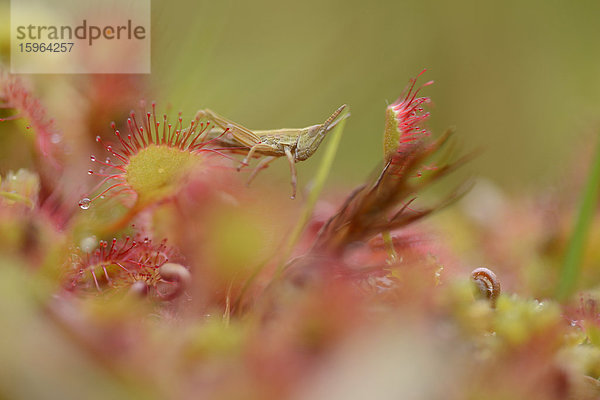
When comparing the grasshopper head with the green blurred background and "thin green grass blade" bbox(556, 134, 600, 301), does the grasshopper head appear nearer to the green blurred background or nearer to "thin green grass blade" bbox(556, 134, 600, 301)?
"thin green grass blade" bbox(556, 134, 600, 301)

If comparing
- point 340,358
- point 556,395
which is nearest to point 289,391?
point 340,358

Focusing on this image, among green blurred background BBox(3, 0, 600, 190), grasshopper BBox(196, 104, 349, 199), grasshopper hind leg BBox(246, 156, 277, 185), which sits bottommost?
grasshopper hind leg BBox(246, 156, 277, 185)

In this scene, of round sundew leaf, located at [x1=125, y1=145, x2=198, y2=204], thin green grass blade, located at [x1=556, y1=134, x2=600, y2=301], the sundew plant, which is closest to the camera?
the sundew plant

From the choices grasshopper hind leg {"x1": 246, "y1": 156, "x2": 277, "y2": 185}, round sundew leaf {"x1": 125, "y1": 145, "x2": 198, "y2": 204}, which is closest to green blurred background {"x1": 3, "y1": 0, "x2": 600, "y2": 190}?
grasshopper hind leg {"x1": 246, "y1": 156, "x2": 277, "y2": 185}

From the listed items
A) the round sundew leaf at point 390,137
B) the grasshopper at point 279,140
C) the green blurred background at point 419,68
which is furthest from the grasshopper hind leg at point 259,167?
the green blurred background at point 419,68

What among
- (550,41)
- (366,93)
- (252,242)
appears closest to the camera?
(252,242)

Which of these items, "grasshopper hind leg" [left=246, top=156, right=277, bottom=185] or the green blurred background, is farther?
the green blurred background

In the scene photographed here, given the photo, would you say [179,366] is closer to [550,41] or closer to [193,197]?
[193,197]

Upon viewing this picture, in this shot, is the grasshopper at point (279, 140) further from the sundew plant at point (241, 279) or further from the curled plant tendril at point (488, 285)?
the curled plant tendril at point (488, 285)
